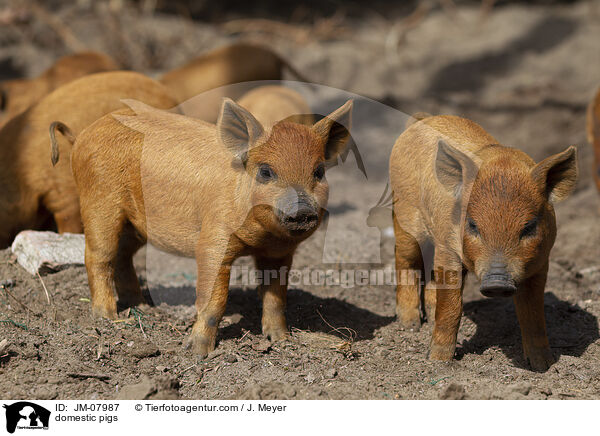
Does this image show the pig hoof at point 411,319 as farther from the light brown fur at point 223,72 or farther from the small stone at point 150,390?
the light brown fur at point 223,72

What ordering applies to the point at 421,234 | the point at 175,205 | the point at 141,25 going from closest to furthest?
the point at 175,205, the point at 421,234, the point at 141,25

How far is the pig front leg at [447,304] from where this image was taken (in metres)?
4.18

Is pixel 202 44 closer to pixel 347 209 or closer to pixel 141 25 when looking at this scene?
pixel 141 25

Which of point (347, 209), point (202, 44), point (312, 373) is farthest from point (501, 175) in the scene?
point (202, 44)

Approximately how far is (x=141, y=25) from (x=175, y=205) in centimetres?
875

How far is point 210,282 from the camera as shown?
13.6ft

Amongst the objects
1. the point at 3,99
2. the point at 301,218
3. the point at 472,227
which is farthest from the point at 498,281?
the point at 3,99

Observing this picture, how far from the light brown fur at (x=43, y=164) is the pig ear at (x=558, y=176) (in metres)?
3.39

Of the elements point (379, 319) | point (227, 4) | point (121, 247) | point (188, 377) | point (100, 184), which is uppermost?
point (227, 4)

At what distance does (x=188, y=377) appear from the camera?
4039 millimetres


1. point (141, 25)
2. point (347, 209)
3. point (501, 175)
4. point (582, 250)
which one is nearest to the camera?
point (501, 175)

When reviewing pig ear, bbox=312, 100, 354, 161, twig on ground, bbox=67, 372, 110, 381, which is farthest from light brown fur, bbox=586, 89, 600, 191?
twig on ground, bbox=67, 372, 110, 381

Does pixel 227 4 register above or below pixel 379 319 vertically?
above

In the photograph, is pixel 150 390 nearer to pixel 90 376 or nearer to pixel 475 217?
pixel 90 376
